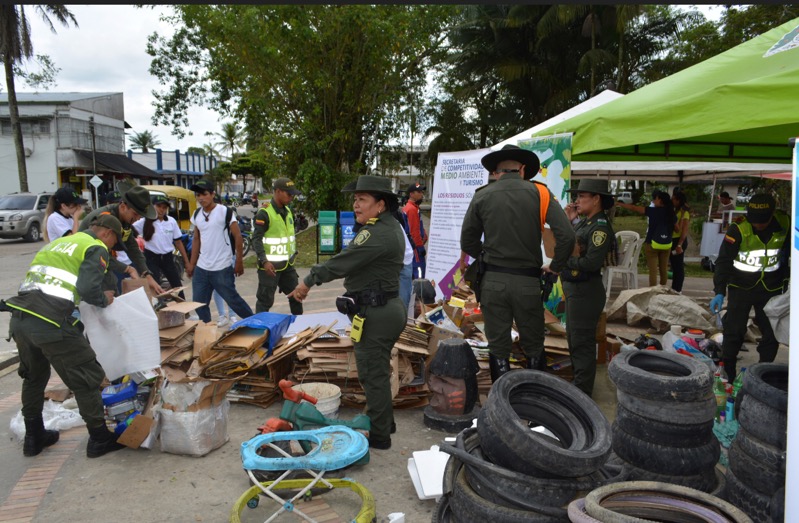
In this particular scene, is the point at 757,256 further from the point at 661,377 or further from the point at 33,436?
the point at 33,436

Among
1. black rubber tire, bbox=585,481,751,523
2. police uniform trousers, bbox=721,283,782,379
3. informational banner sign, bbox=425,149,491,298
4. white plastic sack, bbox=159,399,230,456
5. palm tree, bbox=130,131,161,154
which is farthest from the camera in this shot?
palm tree, bbox=130,131,161,154

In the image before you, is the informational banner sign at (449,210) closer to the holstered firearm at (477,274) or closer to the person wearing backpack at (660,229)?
the holstered firearm at (477,274)

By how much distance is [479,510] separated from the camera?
2.48 meters

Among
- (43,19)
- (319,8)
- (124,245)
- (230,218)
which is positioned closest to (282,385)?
(124,245)

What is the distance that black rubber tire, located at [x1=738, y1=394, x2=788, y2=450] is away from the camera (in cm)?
247

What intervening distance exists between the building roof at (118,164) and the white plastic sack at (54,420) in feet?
121

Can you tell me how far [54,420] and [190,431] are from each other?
4.88 feet

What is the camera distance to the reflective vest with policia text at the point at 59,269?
12.5ft

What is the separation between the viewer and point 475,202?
4.68 meters

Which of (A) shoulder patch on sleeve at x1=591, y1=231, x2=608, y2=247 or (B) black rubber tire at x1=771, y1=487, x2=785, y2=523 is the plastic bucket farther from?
(B) black rubber tire at x1=771, y1=487, x2=785, y2=523

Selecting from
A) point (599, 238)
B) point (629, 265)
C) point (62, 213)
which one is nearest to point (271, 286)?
point (62, 213)

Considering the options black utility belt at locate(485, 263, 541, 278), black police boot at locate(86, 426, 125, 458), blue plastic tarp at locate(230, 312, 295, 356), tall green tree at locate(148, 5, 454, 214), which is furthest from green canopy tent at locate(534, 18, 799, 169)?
tall green tree at locate(148, 5, 454, 214)

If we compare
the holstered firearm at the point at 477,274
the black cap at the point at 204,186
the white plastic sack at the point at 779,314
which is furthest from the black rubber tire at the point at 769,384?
the black cap at the point at 204,186

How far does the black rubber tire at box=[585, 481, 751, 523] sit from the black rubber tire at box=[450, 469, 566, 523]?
23cm
